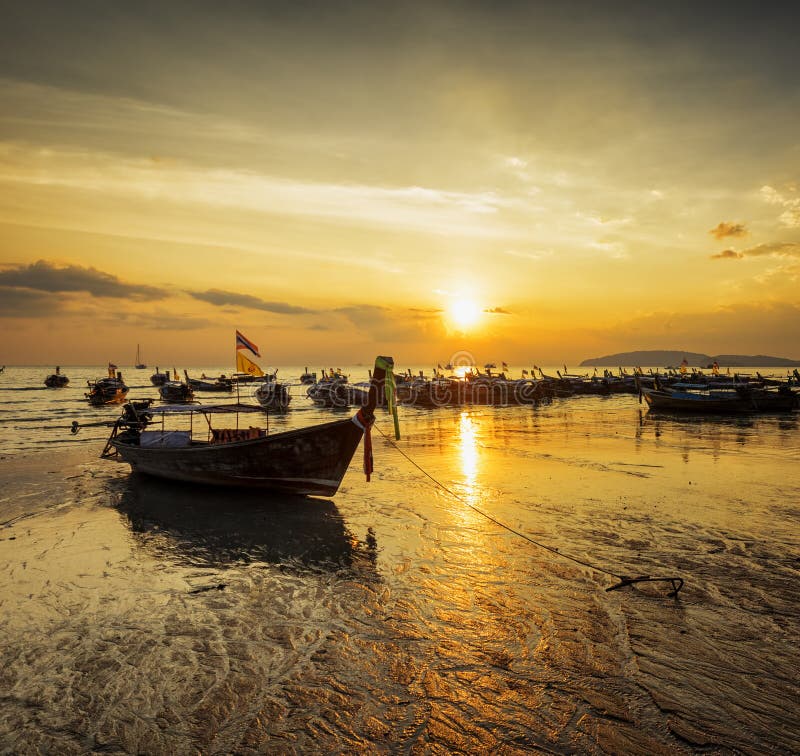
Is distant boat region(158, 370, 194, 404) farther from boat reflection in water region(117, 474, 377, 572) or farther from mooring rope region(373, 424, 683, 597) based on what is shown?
mooring rope region(373, 424, 683, 597)

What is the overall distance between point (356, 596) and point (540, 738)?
13.9 feet

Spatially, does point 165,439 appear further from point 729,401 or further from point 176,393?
point 176,393

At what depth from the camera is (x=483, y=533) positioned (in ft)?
39.2

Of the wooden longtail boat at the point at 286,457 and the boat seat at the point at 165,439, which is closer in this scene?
the wooden longtail boat at the point at 286,457

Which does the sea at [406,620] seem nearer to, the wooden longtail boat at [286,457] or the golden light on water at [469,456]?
the golden light on water at [469,456]

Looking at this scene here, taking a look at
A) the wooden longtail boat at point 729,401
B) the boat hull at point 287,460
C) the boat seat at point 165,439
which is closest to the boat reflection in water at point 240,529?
the boat hull at point 287,460

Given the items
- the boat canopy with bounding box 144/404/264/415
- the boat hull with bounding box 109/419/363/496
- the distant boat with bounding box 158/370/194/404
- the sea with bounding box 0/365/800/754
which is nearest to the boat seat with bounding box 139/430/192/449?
the boat canopy with bounding box 144/404/264/415

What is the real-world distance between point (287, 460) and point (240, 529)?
112 inches

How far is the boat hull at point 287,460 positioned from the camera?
14.8 m

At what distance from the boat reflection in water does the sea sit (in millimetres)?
88

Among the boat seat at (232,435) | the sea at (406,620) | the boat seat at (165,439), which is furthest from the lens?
the boat seat at (232,435)

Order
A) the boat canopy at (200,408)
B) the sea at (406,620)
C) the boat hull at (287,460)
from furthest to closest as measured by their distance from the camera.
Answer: the boat canopy at (200,408)
the boat hull at (287,460)
the sea at (406,620)

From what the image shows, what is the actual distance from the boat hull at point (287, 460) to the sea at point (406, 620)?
0.62 m

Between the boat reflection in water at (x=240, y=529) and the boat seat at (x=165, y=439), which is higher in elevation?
the boat seat at (x=165, y=439)
